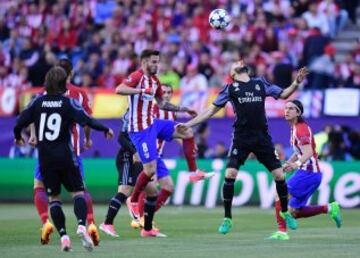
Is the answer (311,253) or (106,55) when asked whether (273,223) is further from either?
(106,55)

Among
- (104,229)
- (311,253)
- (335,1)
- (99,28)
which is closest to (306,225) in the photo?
(104,229)

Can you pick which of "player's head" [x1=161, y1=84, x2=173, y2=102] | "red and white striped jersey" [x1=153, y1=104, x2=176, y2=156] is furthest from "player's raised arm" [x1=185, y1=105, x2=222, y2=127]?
"red and white striped jersey" [x1=153, y1=104, x2=176, y2=156]

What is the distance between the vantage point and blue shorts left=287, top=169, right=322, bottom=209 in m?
17.7

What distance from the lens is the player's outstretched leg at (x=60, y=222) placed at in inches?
551

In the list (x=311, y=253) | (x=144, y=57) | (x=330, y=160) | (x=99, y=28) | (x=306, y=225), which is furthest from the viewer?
(x=99, y=28)

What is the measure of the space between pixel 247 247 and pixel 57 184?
253 cm

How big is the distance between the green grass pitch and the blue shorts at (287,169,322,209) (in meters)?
0.49

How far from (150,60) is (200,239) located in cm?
265

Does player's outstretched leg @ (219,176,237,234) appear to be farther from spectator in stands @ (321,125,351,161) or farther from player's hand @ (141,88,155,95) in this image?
spectator in stands @ (321,125,351,161)

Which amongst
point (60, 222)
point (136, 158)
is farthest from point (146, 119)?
point (60, 222)

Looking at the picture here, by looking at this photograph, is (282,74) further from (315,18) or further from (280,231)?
(280,231)

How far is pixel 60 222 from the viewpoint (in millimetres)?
14203

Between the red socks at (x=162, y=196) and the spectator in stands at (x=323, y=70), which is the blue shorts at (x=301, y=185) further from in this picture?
the spectator in stands at (x=323, y=70)

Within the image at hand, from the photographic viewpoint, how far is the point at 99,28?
34406 mm
